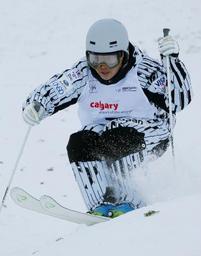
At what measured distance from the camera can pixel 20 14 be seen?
39.7 feet

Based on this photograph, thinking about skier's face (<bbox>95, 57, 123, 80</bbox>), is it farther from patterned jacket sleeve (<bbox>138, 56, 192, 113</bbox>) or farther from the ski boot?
the ski boot

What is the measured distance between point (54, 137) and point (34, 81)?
1750 millimetres

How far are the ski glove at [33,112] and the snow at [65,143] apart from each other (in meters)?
0.95

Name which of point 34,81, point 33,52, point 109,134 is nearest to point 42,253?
point 109,134

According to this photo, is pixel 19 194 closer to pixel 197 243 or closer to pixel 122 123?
pixel 122 123

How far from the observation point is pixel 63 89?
574 centimetres

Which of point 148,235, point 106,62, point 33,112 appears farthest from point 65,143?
point 148,235

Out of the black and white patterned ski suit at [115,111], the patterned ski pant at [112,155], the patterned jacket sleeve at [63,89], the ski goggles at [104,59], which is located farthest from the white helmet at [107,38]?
the patterned ski pant at [112,155]

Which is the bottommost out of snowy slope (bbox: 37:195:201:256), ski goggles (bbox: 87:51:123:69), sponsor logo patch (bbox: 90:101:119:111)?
snowy slope (bbox: 37:195:201:256)

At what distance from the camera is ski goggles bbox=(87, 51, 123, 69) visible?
5.46 metres

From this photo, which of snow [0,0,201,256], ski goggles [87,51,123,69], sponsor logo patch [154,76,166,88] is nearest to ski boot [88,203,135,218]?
snow [0,0,201,256]

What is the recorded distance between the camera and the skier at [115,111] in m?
5.67

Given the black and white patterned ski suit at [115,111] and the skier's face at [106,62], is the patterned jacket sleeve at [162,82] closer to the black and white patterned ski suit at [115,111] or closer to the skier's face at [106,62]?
the black and white patterned ski suit at [115,111]

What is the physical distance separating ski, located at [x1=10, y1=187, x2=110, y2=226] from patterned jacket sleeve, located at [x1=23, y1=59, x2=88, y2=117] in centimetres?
84
